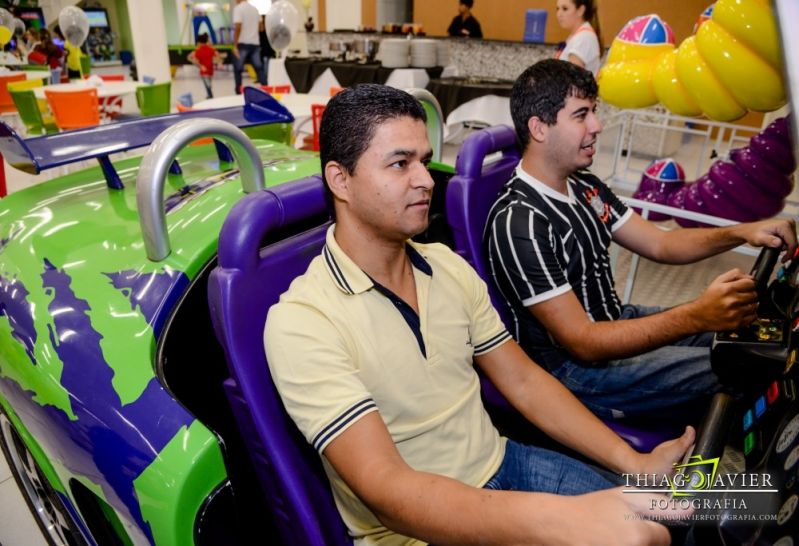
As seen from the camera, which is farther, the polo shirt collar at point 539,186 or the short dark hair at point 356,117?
the polo shirt collar at point 539,186

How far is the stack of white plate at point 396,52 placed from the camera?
5.07 metres

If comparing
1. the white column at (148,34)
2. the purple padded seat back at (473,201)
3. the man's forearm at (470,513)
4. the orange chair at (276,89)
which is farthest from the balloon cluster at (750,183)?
the white column at (148,34)

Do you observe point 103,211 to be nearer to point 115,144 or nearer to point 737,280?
point 115,144

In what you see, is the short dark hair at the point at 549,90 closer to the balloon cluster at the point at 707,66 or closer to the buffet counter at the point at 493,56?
the balloon cluster at the point at 707,66

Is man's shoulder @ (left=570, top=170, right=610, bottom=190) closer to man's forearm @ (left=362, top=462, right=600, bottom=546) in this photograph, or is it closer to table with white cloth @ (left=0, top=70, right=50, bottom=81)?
man's forearm @ (left=362, top=462, right=600, bottom=546)

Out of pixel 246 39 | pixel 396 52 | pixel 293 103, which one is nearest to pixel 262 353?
pixel 293 103

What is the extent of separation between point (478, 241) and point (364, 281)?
1.97 ft

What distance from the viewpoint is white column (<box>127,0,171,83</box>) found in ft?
25.8

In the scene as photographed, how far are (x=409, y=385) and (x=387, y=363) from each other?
0.06 meters

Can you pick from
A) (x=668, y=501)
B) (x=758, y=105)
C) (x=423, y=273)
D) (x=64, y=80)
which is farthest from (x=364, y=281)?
(x=64, y=80)

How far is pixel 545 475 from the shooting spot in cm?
109

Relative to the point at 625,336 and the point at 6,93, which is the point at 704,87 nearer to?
the point at 625,336

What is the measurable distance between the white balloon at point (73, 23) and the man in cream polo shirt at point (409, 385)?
5841 mm

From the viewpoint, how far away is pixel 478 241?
1.48 meters
